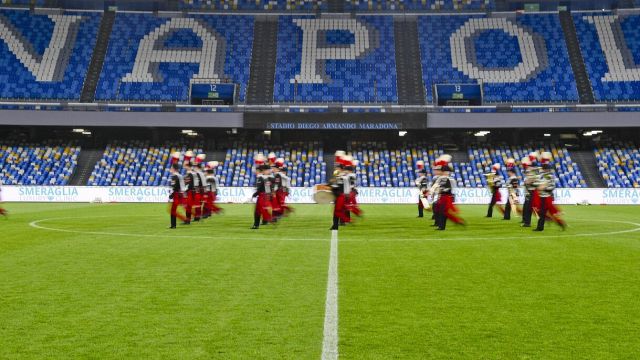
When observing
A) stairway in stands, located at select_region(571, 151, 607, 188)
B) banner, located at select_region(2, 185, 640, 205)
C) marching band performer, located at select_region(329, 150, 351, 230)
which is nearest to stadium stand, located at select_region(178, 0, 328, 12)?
banner, located at select_region(2, 185, 640, 205)

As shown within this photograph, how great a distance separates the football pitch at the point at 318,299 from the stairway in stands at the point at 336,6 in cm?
4551

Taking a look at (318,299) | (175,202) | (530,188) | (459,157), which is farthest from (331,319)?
(459,157)

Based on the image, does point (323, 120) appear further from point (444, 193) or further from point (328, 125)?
point (444, 193)

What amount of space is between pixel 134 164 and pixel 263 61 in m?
14.3

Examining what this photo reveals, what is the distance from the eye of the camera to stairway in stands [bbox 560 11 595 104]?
48.2 metres

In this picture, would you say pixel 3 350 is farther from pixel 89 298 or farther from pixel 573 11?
pixel 573 11

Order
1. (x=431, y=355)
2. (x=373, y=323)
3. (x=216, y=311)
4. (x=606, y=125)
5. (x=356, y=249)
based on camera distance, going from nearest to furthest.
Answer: (x=431, y=355) < (x=373, y=323) < (x=216, y=311) < (x=356, y=249) < (x=606, y=125)

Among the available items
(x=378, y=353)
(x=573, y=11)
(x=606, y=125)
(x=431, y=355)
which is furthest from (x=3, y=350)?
(x=573, y=11)

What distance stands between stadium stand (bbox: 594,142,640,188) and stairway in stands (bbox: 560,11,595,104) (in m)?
4.49

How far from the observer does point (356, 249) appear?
44.5 feet

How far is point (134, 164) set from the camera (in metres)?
47.4

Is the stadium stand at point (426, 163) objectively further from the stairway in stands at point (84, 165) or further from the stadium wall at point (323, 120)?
the stairway in stands at point (84, 165)

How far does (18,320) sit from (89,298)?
1.26 meters

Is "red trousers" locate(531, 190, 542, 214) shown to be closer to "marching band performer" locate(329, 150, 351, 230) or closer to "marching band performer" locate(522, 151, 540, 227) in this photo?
"marching band performer" locate(522, 151, 540, 227)
